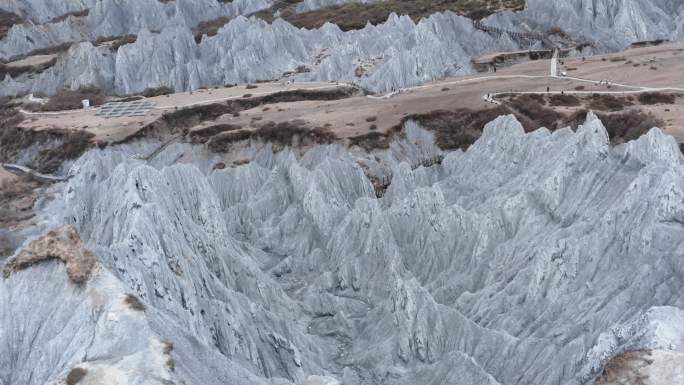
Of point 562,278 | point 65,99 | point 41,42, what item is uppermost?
point 41,42

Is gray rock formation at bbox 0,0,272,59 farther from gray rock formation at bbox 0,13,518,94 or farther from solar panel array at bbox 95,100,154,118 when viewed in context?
solar panel array at bbox 95,100,154,118

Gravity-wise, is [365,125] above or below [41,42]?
below

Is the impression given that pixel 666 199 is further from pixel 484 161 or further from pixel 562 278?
pixel 484 161

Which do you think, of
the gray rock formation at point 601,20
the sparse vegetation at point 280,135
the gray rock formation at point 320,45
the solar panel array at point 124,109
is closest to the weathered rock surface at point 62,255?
the sparse vegetation at point 280,135

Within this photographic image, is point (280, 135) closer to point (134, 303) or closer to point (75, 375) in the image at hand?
point (134, 303)

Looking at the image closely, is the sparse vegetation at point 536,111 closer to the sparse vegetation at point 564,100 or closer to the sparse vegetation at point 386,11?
the sparse vegetation at point 564,100

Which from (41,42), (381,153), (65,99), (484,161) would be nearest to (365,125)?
(381,153)

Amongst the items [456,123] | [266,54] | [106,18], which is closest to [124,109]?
[266,54]
